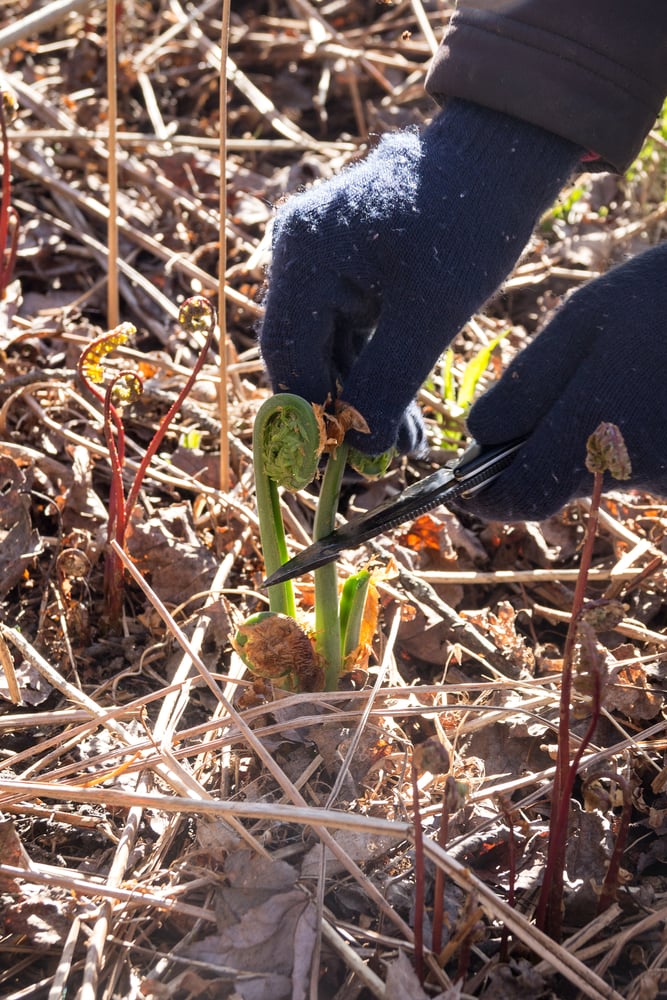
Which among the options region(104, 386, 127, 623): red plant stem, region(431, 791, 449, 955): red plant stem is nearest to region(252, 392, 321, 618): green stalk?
region(104, 386, 127, 623): red plant stem

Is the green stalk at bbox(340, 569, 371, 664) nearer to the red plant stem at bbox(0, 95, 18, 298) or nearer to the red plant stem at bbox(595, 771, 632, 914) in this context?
the red plant stem at bbox(595, 771, 632, 914)

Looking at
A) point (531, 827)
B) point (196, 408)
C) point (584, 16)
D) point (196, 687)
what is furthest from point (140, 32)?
point (531, 827)

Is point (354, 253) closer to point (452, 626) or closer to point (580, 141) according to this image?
point (580, 141)

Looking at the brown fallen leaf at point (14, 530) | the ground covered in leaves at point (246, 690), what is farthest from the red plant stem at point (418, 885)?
the brown fallen leaf at point (14, 530)

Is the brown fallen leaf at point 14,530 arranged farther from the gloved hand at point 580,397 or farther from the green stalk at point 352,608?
the gloved hand at point 580,397

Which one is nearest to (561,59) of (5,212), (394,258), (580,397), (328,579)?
(394,258)

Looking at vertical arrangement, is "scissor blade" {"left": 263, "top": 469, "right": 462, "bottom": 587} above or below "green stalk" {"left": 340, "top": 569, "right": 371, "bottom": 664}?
above
